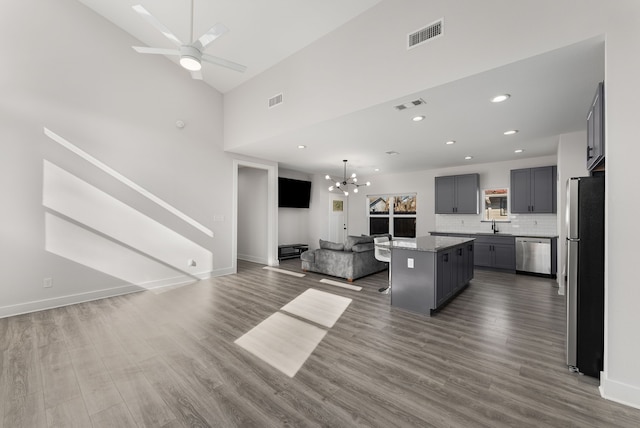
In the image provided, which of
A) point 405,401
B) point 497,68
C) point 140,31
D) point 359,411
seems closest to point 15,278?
point 140,31

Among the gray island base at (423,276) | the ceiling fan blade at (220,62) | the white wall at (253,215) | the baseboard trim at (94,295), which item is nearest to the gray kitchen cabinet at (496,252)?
the gray island base at (423,276)

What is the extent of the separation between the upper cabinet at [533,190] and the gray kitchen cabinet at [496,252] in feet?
2.74

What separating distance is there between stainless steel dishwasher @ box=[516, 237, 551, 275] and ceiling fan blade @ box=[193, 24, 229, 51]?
22.5 ft

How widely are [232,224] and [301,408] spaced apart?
15.9ft

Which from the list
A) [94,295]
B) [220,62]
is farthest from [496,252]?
[94,295]

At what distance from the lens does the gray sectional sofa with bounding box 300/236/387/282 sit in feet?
17.7

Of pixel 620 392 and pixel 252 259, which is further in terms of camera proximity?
pixel 252 259

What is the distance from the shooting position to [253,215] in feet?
25.3

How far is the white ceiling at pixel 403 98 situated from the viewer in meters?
2.72

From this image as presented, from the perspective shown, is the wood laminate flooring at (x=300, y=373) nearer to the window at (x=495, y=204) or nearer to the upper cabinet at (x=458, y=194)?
the window at (x=495, y=204)

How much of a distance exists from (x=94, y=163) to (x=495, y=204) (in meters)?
8.67

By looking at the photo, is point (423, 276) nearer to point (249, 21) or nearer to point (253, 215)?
point (249, 21)

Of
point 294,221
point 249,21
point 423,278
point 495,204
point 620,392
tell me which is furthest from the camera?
point 294,221

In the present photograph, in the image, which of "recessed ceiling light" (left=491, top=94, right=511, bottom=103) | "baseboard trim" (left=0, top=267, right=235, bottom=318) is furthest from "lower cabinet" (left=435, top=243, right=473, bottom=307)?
"baseboard trim" (left=0, top=267, right=235, bottom=318)
